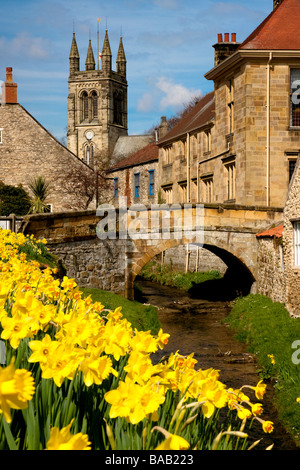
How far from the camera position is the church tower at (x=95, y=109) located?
3561 inches

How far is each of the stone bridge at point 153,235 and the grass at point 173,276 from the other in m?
6.04

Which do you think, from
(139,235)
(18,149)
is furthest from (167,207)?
(18,149)

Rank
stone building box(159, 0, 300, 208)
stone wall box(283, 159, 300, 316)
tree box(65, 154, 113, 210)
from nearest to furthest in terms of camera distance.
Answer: stone wall box(283, 159, 300, 316) < stone building box(159, 0, 300, 208) < tree box(65, 154, 113, 210)

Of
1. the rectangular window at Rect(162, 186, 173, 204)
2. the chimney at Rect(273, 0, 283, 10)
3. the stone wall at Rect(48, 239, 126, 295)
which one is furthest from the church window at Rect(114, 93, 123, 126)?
the stone wall at Rect(48, 239, 126, 295)

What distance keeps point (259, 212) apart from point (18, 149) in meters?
20.9

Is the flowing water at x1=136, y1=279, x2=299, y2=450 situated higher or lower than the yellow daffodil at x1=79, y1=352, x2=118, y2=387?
lower

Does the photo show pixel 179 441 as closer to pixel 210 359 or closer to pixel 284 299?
pixel 210 359

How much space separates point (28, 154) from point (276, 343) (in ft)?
91.0

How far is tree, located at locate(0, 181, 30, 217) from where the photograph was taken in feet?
124

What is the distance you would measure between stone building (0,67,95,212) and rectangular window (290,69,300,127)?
18.5 metres

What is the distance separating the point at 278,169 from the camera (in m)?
24.4

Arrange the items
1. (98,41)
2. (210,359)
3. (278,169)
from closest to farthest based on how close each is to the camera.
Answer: (210,359), (278,169), (98,41)

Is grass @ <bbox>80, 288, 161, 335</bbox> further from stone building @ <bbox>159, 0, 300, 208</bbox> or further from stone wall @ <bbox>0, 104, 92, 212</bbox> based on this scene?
stone wall @ <bbox>0, 104, 92, 212</bbox>

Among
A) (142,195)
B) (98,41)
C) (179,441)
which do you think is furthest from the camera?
(98,41)
